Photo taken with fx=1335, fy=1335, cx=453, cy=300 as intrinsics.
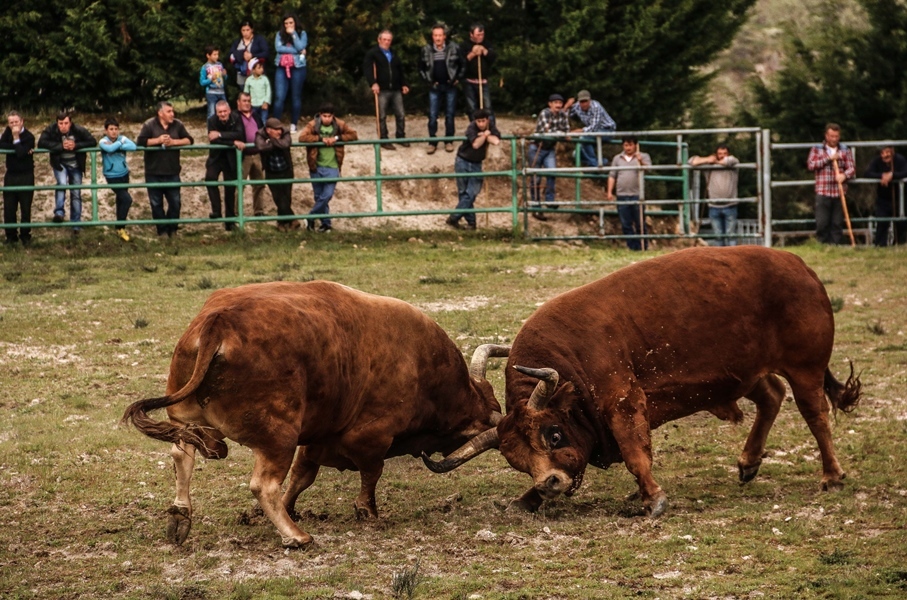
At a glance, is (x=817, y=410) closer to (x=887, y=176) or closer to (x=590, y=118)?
(x=887, y=176)

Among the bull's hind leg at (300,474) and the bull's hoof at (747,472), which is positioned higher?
the bull's hind leg at (300,474)

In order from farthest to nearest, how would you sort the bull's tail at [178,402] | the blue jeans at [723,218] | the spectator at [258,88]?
the spectator at [258,88] → the blue jeans at [723,218] → the bull's tail at [178,402]

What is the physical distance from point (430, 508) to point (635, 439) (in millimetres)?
1466

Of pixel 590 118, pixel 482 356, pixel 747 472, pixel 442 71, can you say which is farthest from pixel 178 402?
pixel 442 71

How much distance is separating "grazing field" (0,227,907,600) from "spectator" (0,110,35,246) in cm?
384

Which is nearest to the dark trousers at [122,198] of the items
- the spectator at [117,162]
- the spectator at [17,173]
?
the spectator at [117,162]

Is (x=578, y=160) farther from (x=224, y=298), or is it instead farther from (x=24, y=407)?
(x=224, y=298)

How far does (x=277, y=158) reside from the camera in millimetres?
19484

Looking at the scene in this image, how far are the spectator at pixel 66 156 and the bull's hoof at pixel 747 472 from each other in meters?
12.0

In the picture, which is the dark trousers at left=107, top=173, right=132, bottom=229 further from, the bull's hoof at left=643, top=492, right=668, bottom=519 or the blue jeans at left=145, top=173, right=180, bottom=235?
the bull's hoof at left=643, top=492, right=668, bottom=519

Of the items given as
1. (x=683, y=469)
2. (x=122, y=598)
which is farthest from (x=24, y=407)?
(x=683, y=469)

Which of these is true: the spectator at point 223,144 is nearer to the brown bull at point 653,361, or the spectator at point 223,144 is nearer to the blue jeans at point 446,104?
the blue jeans at point 446,104

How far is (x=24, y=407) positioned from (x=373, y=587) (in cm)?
528

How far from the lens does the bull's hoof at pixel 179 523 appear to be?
7.97 m
